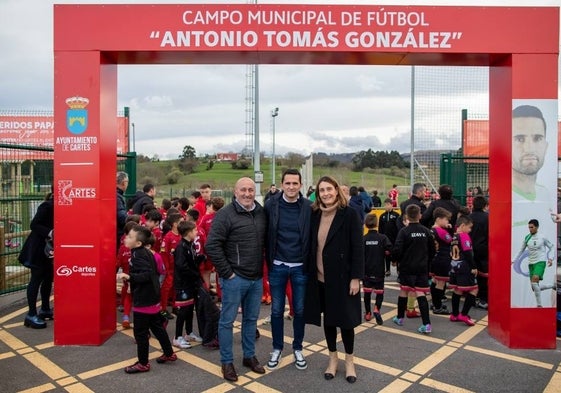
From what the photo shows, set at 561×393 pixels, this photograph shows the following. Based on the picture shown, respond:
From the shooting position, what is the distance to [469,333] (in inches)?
226

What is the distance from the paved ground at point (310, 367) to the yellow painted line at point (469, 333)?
0.04 feet

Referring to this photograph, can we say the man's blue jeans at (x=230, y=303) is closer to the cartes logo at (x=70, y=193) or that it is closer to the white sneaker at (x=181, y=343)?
the white sneaker at (x=181, y=343)

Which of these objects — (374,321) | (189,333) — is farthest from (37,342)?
(374,321)

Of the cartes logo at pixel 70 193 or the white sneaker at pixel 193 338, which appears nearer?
the cartes logo at pixel 70 193

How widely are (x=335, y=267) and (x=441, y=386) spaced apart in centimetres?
139

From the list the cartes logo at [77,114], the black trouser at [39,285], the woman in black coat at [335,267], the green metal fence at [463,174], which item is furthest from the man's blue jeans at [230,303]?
the green metal fence at [463,174]

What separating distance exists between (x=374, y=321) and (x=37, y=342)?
4090mm

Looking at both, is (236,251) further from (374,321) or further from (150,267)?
(374,321)

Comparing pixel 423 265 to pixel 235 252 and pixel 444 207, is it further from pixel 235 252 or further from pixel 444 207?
pixel 235 252

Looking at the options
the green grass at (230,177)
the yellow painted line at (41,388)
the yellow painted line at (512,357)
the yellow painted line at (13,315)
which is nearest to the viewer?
the yellow painted line at (41,388)

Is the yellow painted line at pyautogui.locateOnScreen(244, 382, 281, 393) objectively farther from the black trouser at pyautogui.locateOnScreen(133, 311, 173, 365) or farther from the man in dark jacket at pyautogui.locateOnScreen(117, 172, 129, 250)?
the man in dark jacket at pyautogui.locateOnScreen(117, 172, 129, 250)

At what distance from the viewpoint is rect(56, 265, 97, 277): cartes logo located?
5.21 metres

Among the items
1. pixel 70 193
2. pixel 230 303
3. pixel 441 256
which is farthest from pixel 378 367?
pixel 70 193

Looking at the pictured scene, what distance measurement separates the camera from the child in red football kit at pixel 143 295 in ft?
14.4
